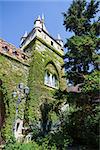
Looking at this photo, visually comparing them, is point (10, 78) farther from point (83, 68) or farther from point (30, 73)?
point (83, 68)

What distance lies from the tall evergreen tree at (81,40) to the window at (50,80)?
536 centimetres

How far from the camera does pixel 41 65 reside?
18.1 metres

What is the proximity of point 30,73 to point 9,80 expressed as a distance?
2.27 metres

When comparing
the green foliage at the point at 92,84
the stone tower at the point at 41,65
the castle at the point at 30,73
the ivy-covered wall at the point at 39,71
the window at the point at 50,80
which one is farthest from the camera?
the window at the point at 50,80

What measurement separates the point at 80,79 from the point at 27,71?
4.88 m

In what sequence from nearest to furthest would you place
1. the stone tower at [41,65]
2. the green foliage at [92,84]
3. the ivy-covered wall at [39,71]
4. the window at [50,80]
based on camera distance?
1. the green foliage at [92,84]
2. the ivy-covered wall at [39,71]
3. the stone tower at [41,65]
4. the window at [50,80]

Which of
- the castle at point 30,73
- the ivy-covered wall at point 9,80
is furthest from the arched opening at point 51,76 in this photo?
the ivy-covered wall at point 9,80

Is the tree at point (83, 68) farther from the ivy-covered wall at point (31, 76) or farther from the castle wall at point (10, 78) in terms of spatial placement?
the castle wall at point (10, 78)

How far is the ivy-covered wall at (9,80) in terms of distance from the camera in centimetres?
1426

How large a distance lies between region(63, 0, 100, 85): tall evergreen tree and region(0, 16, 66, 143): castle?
104 centimetres

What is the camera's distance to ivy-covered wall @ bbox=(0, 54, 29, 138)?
14258 millimetres

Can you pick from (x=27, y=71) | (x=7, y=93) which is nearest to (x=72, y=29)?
(x=27, y=71)

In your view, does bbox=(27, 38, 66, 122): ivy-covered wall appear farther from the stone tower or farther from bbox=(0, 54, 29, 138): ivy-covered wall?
bbox=(0, 54, 29, 138): ivy-covered wall

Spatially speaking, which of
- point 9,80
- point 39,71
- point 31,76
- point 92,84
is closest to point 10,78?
point 9,80
